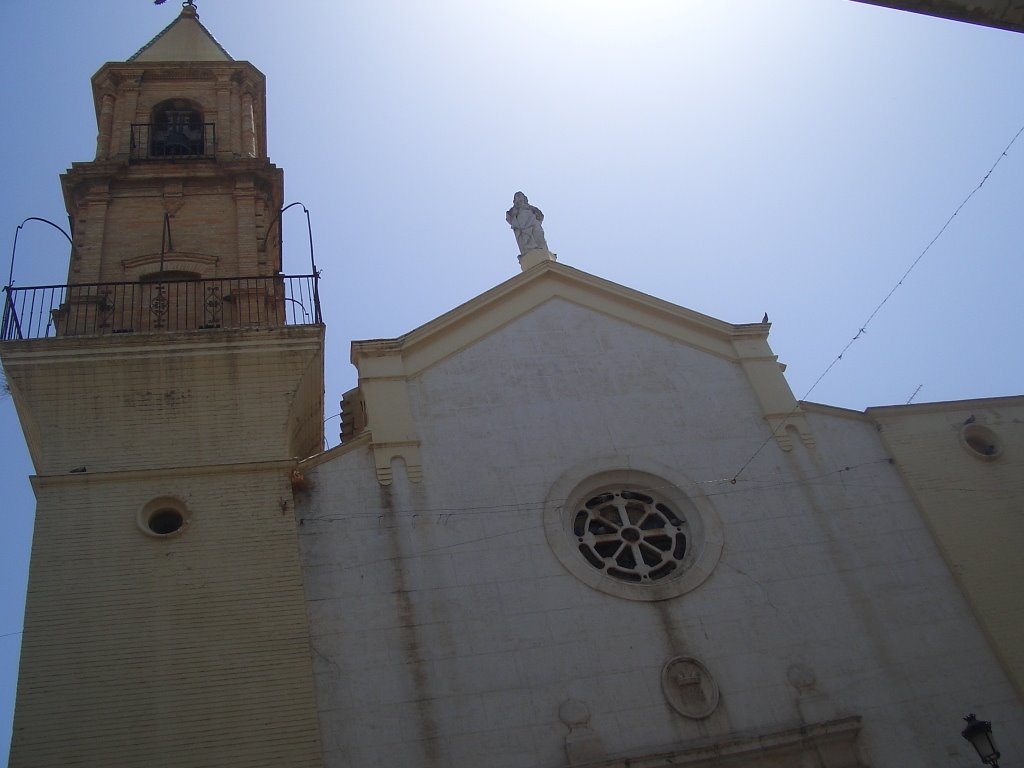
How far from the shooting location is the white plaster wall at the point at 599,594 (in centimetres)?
1177

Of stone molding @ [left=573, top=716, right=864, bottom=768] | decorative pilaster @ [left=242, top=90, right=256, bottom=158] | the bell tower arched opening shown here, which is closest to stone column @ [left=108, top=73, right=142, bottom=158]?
the bell tower arched opening

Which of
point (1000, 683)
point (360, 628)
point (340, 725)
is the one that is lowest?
point (1000, 683)

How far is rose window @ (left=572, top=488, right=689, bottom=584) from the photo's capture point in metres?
13.4

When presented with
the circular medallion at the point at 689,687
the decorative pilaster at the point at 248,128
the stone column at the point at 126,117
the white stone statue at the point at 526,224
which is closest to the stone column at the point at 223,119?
the decorative pilaster at the point at 248,128

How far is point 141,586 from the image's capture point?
39.4ft

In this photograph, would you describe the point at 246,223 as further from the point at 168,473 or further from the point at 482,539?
the point at 482,539

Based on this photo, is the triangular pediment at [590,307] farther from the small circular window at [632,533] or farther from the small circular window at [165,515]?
the small circular window at [165,515]

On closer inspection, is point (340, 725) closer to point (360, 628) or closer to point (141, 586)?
point (360, 628)

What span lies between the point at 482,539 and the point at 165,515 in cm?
411

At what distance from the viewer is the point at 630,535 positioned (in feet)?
45.1

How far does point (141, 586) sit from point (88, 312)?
16.0 ft

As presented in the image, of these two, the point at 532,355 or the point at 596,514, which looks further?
the point at 532,355

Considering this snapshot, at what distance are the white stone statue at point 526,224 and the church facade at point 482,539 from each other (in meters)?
1.14

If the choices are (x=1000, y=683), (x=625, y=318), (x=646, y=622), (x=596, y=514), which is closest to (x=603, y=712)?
(x=646, y=622)
